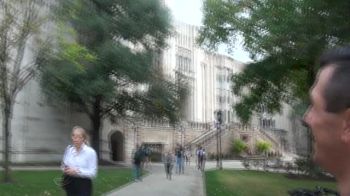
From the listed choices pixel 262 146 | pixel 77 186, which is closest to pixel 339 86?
pixel 77 186

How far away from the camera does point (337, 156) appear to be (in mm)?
1584

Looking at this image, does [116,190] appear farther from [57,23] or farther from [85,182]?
[85,182]

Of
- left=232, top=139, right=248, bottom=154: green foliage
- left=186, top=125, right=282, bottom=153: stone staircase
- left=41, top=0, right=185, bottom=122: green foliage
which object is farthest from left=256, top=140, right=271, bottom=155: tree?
left=41, top=0, right=185, bottom=122: green foliage

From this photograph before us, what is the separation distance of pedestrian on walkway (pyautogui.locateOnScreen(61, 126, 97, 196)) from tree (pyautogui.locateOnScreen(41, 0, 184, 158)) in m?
34.2

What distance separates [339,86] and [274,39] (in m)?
18.7

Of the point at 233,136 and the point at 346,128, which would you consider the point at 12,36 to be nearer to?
the point at 346,128

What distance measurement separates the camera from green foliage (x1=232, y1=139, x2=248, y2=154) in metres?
92.2

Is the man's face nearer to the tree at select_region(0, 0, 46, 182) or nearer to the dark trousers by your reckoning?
the dark trousers

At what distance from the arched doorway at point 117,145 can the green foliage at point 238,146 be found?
27688 mm

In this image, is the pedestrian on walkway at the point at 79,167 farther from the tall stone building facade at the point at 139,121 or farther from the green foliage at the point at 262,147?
the green foliage at the point at 262,147

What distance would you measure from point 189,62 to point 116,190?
66.5 meters

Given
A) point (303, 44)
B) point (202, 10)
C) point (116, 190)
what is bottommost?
point (116, 190)

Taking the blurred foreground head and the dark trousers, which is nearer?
the blurred foreground head

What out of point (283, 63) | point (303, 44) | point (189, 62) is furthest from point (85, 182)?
point (189, 62)
